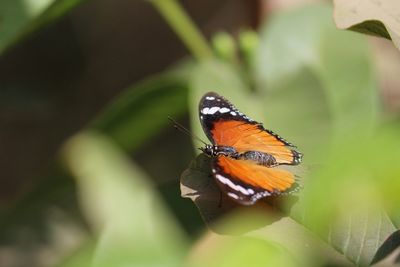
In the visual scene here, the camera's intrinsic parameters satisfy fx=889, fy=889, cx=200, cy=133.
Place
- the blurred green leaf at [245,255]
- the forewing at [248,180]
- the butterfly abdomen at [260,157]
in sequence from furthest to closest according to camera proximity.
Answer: the butterfly abdomen at [260,157]
the forewing at [248,180]
the blurred green leaf at [245,255]

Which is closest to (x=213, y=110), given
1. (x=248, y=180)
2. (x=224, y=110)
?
(x=224, y=110)

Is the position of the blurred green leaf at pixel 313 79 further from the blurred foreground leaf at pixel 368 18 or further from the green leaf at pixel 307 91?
the blurred foreground leaf at pixel 368 18

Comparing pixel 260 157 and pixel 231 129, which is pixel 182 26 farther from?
pixel 260 157

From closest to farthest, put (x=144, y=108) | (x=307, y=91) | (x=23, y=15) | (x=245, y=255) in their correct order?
(x=245, y=255)
(x=23, y=15)
(x=307, y=91)
(x=144, y=108)

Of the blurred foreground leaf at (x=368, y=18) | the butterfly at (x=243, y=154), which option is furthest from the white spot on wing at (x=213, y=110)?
the blurred foreground leaf at (x=368, y=18)

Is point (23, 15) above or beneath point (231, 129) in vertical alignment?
above

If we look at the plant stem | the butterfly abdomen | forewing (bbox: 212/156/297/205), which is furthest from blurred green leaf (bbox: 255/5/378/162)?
forewing (bbox: 212/156/297/205)
